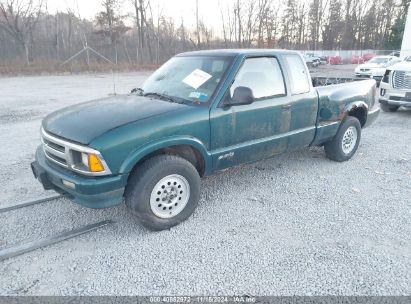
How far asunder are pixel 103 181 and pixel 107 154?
0.26 meters

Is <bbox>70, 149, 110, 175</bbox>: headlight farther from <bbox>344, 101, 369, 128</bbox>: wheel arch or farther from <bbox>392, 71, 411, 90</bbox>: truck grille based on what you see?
<bbox>392, 71, 411, 90</bbox>: truck grille

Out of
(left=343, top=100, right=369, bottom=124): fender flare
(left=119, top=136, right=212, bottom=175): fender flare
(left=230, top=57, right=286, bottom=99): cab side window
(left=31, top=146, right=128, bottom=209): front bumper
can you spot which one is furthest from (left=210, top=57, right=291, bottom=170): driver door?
(left=343, top=100, right=369, bottom=124): fender flare

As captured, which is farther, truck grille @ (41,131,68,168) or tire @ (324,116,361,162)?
tire @ (324,116,361,162)

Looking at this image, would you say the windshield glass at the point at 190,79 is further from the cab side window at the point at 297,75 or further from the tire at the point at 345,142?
the tire at the point at 345,142

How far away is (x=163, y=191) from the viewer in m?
3.22

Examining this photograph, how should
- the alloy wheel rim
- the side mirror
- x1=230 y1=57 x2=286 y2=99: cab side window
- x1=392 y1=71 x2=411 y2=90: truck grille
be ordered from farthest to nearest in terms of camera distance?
x1=392 y1=71 x2=411 y2=90: truck grille
x1=230 y1=57 x2=286 y2=99: cab side window
the side mirror
the alloy wheel rim

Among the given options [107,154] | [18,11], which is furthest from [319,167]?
[18,11]

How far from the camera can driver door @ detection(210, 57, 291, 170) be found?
350 centimetres

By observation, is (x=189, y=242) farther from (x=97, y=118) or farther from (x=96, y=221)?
(x=97, y=118)

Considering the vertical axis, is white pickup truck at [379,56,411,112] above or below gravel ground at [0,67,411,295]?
above

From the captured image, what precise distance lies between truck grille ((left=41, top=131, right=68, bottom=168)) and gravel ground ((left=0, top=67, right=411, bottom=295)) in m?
0.78

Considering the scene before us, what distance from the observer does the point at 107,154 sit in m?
2.77

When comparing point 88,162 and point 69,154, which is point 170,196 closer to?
point 88,162

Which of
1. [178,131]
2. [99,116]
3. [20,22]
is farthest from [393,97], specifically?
[20,22]
